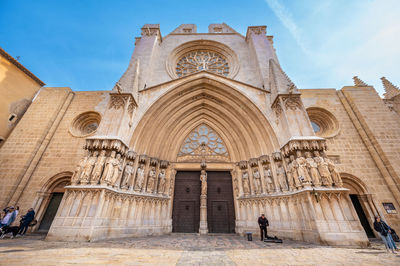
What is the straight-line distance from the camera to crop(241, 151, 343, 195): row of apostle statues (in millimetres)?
5348

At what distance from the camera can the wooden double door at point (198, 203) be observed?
25.1ft

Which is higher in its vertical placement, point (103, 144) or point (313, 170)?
point (103, 144)

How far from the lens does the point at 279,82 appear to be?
7605 millimetres

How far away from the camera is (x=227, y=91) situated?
8648 mm

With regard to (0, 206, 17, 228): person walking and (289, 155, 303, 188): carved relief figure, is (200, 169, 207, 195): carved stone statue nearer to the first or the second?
(289, 155, 303, 188): carved relief figure

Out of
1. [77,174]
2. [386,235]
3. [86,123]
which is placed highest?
[86,123]

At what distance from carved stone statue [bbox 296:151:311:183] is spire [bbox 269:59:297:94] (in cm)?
305

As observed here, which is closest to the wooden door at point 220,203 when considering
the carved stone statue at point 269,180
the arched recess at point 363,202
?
the carved stone statue at point 269,180

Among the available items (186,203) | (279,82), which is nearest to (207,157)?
(186,203)

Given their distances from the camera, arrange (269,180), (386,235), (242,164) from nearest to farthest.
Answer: (386,235) < (269,180) < (242,164)

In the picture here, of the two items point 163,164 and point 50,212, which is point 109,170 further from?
point 50,212

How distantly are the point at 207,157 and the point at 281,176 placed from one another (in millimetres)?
3810

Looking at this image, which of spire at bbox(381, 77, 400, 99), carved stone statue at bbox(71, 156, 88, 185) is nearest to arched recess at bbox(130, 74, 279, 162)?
carved stone statue at bbox(71, 156, 88, 185)

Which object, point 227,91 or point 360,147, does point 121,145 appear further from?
point 360,147
